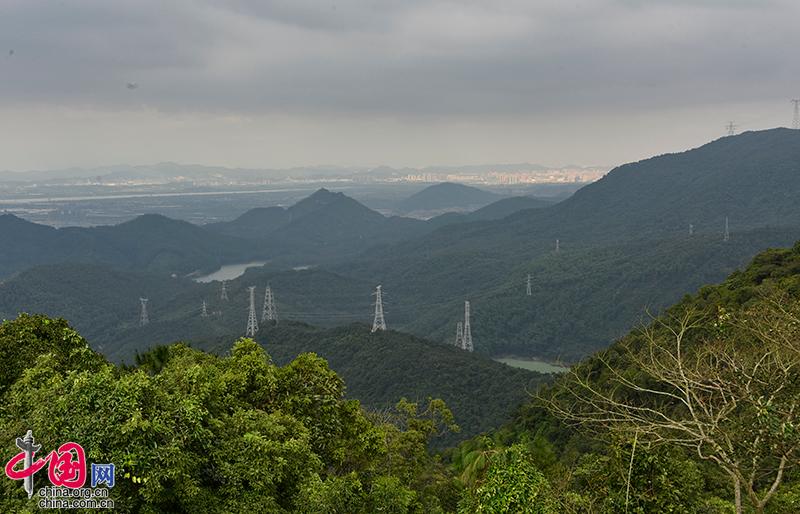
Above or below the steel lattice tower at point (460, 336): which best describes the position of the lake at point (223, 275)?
below

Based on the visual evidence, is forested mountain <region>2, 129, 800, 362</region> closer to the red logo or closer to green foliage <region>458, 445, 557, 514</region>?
green foliage <region>458, 445, 557, 514</region>

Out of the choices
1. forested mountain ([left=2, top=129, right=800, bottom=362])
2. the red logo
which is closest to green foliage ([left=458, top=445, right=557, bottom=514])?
the red logo

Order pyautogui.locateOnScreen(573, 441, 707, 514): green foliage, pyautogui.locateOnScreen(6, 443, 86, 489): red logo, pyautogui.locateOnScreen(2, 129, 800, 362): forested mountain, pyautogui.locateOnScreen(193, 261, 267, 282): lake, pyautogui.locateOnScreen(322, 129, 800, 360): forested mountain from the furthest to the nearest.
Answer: pyautogui.locateOnScreen(193, 261, 267, 282): lake < pyautogui.locateOnScreen(2, 129, 800, 362): forested mountain < pyautogui.locateOnScreen(322, 129, 800, 360): forested mountain < pyautogui.locateOnScreen(573, 441, 707, 514): green foliage < pyautogui.locateOnScreen(6, 443, 86, 489): red logo

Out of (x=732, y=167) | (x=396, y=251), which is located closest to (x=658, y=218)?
(x=732, y=167)

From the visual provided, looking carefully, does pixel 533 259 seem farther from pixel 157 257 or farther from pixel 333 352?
pixel 157 257

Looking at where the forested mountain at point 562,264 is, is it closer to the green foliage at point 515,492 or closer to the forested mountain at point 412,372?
the forested mountain at point 412,372

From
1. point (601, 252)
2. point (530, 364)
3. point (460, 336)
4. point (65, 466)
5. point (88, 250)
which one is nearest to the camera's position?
point (65, 466)

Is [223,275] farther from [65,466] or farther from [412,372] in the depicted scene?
[65,466]

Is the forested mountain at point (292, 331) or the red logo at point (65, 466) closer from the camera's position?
the red logo at point (65, 466)

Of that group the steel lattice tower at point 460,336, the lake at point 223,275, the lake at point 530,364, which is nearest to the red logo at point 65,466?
the steel lattice tower at point 460,336

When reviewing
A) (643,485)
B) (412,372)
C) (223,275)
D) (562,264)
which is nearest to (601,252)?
(562,264)

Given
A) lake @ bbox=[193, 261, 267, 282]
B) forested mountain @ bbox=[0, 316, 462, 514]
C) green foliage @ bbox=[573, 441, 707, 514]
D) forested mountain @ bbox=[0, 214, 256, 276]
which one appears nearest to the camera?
forested mountain @ bbox=[0, 316, 462, 514]
